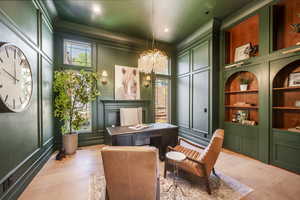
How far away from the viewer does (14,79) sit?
1.69 m

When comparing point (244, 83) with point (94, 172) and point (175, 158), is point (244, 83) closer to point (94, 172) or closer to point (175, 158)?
point (175, 158)

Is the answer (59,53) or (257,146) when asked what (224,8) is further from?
(59,53)

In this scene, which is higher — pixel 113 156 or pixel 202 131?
pixel 113 156

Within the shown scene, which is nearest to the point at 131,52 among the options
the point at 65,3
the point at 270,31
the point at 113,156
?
the point at 65,3

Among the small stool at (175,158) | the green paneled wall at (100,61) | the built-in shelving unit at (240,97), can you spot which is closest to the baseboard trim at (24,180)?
the green paneled wall at (100,61)

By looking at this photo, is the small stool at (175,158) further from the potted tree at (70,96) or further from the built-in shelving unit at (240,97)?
the potted tree at (70,96)

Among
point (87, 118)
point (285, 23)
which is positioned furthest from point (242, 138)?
point (87, 118)

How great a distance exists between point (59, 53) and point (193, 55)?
13.2 ft

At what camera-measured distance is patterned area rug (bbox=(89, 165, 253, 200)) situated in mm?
1733

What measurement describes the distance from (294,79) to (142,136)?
3.18 meters

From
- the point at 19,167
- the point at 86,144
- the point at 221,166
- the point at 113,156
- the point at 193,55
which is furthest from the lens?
the point at 193,55

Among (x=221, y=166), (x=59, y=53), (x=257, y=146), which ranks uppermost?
(x=59, y=53)

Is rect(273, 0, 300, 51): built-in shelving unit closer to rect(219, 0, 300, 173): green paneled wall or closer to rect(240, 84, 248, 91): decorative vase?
rect(219, 0, 300, 173): green paneled wall

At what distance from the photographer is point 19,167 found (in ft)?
5.91
